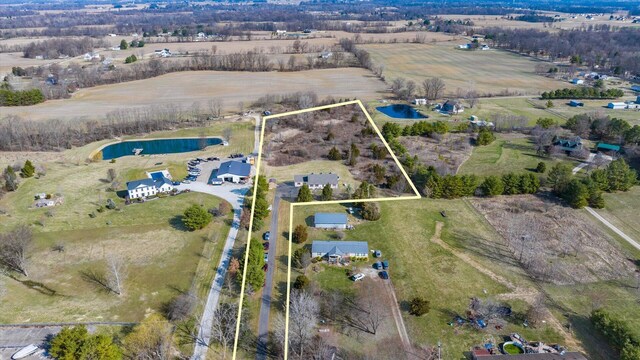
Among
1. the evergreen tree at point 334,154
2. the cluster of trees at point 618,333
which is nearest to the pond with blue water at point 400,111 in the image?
the evergreen tree at point 334,154

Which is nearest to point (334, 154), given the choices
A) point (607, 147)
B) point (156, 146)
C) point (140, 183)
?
point (140, 183)

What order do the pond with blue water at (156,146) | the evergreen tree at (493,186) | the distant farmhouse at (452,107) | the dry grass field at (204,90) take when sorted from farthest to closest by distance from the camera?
the dry grass field at (204,90) < the distant farmhouse at (452,107) < the pond with blue water at (156,146) < the evergreen tree at (493,186)

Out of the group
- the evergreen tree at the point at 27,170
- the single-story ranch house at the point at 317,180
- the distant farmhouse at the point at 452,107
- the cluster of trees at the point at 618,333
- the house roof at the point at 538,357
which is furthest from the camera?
the distant farmhouse at the point at 452,107

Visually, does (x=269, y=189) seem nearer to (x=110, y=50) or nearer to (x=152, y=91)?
(x=152, y=91)

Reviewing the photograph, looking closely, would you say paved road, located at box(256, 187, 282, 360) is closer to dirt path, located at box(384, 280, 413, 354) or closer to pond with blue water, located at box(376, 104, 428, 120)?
dirt path, located at box(384, 280, 413, 354)

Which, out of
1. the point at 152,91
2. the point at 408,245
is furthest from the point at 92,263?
the point at 152,91

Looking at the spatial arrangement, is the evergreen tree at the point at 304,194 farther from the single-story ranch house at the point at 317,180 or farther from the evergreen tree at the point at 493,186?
the evergreen tree at the point at 493,186
